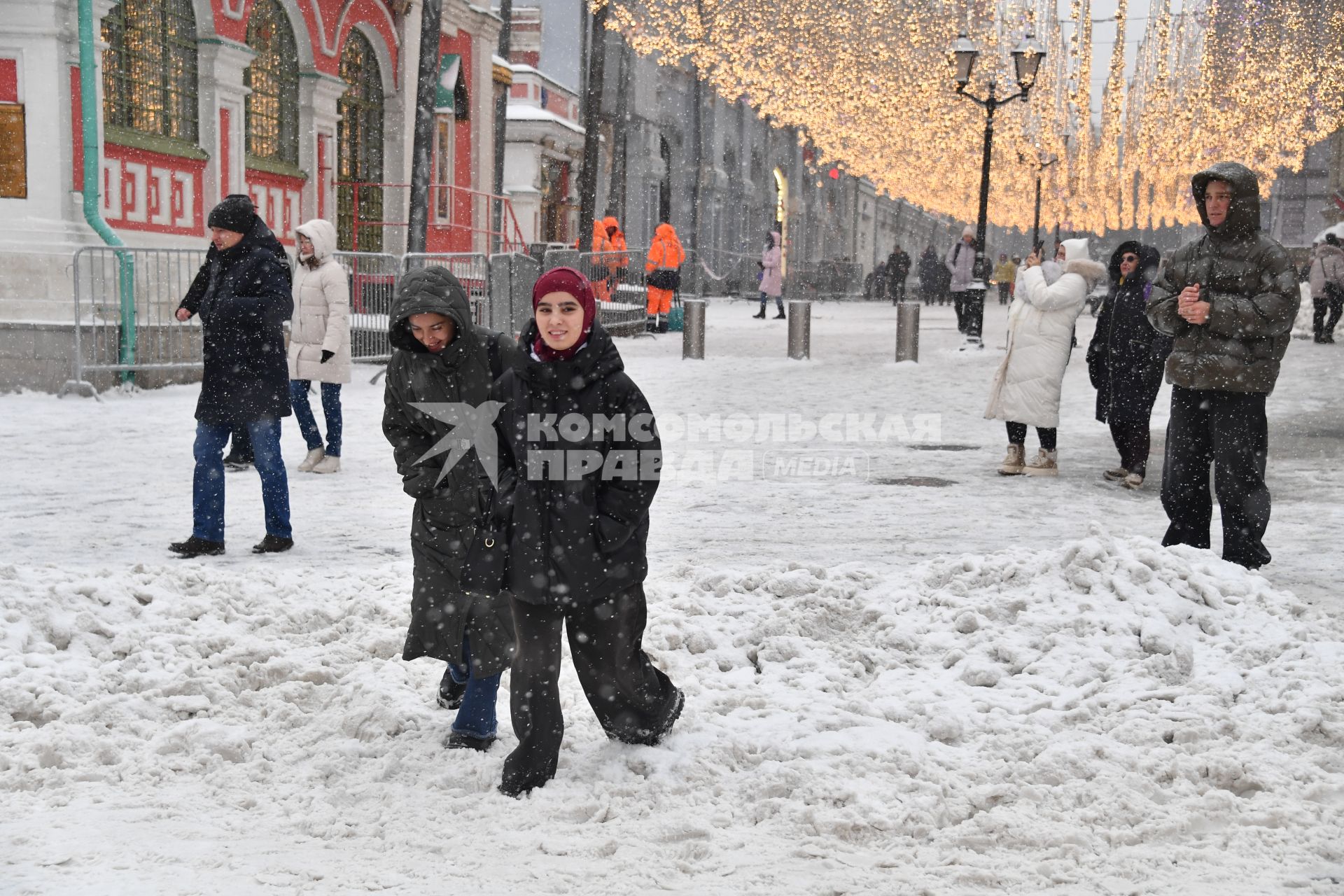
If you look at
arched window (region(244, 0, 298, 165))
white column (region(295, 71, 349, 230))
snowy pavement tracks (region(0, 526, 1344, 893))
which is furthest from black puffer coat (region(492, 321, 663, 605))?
white column (region(295, 71, 349, 230))

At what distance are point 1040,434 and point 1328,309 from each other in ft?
54.2

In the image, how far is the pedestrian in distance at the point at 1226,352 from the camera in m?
6.34

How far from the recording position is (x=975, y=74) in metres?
31.8

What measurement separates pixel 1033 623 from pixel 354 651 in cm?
270

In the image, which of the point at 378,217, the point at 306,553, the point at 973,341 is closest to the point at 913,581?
the point at 306,553

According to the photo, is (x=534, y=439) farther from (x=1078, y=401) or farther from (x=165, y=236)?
(x=165, y=236)

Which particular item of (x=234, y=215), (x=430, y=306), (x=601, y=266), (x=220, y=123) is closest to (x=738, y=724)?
(x=430, y=306)

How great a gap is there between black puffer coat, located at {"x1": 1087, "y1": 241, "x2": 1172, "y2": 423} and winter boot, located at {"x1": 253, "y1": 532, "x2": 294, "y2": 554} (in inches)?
224

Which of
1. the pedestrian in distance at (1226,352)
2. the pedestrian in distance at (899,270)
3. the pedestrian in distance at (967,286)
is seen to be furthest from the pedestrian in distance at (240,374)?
the pedestrian in distance at (899,270)

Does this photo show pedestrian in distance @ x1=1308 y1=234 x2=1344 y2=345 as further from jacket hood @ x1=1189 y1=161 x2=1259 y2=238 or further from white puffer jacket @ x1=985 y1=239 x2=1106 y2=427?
jacket hood @ x1=1189 y1=161 x2=1259 y2=238

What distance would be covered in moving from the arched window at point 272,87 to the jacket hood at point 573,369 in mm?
15572

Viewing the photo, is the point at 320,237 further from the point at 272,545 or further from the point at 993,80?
the point at 993,80

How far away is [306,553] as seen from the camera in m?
7.12

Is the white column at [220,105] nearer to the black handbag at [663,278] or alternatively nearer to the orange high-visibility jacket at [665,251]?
the orange high-visibility jacket at [665,251]
